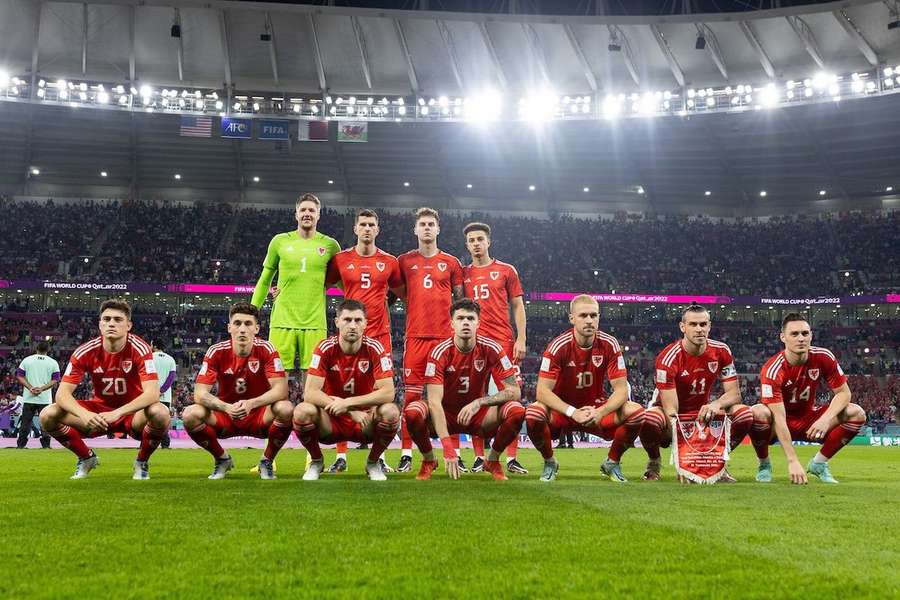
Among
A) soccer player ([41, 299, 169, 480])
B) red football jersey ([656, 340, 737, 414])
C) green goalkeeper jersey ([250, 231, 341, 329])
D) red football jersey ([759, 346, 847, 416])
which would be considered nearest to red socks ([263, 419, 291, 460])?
soccer player ([41, 299, 169, 480])

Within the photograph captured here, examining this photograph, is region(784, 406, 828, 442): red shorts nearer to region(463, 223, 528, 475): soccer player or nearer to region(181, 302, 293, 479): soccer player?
region(463, 223, 528, 475): soccer player

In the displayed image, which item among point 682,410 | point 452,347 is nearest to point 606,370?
point 682,410

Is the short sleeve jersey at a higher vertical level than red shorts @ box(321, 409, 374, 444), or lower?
higher

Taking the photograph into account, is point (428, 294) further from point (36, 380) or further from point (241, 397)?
point (36, 380)

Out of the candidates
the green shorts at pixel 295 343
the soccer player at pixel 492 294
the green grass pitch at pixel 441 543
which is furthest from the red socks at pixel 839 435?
the green shorts at pixel 295 343

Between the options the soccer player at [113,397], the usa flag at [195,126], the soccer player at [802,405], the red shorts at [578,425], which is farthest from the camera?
the usa flag at [195,126]

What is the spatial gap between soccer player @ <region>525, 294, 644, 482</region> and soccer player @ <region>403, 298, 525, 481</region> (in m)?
0.26

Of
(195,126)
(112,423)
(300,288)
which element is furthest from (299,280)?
(195,126)

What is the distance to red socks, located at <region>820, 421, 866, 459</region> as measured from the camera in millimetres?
7062

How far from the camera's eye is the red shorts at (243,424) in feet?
21.8

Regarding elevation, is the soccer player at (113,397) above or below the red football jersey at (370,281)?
below

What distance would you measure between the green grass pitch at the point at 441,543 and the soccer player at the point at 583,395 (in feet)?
3.50

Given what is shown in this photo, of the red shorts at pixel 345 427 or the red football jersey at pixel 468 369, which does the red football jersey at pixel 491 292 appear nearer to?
the red football jersey at pixel 468 369

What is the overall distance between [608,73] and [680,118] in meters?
3.88
